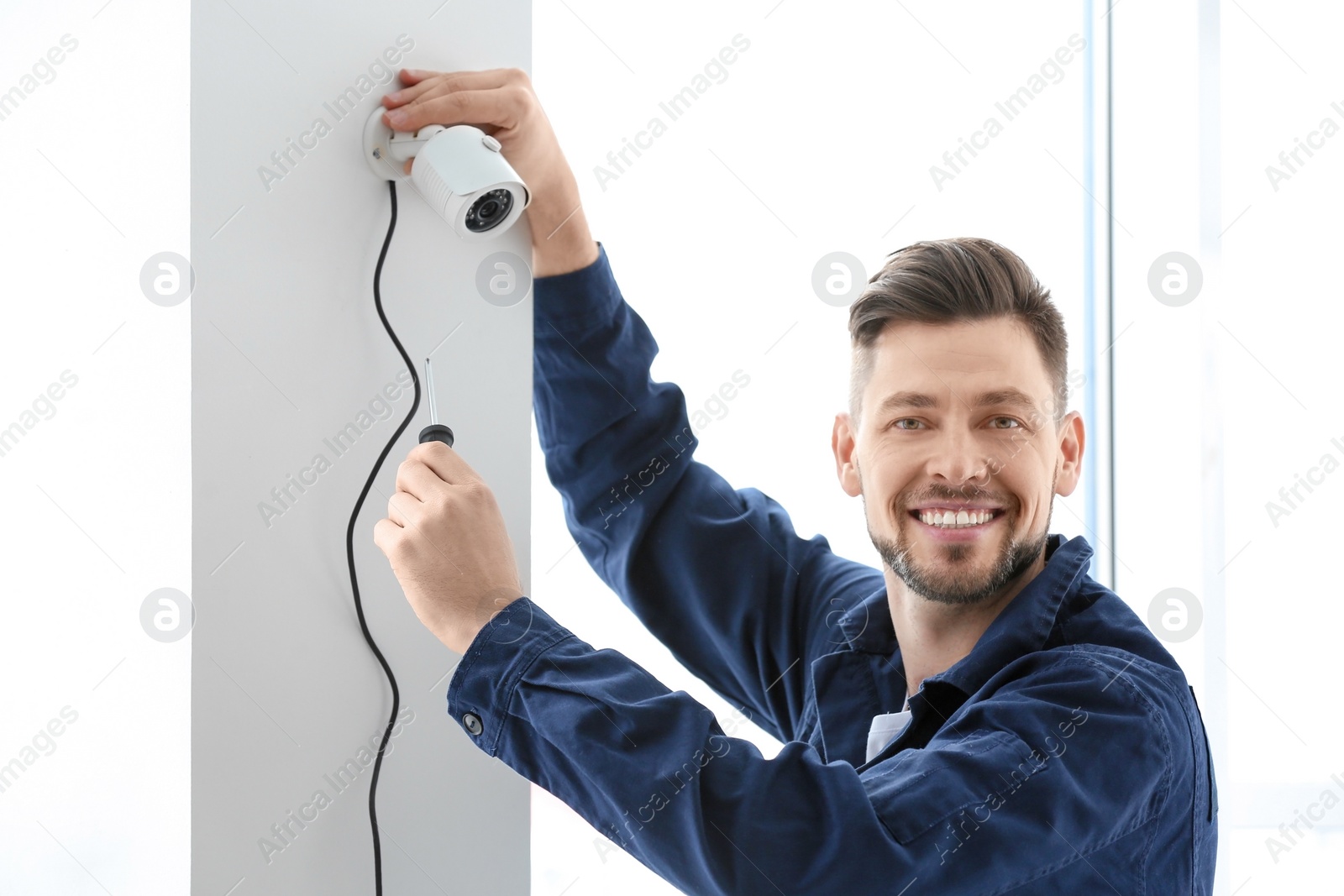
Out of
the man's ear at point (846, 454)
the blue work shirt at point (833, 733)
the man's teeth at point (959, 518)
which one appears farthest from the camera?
the man's ear at point (846, 454)

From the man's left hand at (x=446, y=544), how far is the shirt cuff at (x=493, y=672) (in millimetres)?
14

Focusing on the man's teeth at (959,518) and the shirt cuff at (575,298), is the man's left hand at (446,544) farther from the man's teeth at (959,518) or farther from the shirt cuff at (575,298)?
the man's teeth at (959,518)

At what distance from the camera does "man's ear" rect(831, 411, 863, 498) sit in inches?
49.2

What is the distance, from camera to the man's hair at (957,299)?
1114 millimetres

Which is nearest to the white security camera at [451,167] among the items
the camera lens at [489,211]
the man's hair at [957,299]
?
the camera lens at [489,211]

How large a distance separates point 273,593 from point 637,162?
1.00 metres

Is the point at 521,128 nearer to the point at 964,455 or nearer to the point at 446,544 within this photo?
the point at 446,544

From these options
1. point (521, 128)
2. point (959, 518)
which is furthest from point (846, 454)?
point (521, 128)

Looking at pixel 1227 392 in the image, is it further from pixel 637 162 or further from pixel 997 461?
pixel 637 162

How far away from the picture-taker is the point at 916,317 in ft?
3.69

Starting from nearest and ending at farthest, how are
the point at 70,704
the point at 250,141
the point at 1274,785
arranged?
the point at 250,141, the point at 70,704, the point at 1274,785

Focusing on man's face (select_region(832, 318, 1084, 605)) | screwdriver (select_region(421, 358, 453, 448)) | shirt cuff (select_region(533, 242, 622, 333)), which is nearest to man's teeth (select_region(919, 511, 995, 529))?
man's face (select_region(832, 318, 1084, 605))

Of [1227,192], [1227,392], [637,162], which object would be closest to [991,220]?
[1227,192]

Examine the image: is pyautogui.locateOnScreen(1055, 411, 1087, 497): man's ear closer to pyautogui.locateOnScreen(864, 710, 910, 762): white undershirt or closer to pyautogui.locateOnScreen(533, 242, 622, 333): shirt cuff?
pyautogui.locateOnScreen(864, 710, 910, 762): white undershirt
